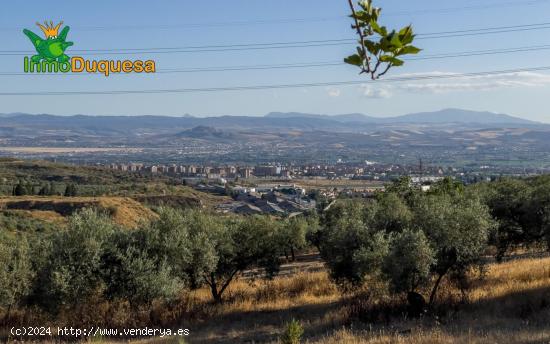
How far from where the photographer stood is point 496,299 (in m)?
17.0

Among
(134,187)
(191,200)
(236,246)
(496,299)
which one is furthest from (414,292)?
(134,187)

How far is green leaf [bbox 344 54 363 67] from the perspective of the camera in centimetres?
329

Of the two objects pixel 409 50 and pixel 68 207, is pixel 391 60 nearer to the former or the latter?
pixel 409 50

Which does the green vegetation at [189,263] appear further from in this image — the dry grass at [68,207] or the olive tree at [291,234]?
the dry grass at [68,207]

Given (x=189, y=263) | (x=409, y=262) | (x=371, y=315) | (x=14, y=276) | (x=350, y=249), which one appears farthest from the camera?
(x=189, y=263)

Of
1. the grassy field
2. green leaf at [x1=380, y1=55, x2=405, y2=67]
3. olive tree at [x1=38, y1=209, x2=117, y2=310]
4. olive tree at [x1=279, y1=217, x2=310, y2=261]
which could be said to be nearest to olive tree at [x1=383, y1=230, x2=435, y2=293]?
the grassy field

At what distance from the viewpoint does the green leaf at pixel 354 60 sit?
3.29 metres

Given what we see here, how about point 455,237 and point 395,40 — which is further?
point 455,237

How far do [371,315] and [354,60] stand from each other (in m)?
13.9

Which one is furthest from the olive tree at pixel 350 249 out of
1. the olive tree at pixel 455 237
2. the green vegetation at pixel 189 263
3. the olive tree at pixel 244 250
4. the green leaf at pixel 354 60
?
the green leaf at pixel 354 60

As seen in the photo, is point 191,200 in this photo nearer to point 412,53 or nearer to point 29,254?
point 29,254

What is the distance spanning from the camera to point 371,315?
53.0 feet

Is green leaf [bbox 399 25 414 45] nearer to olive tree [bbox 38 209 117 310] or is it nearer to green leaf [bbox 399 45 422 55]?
green leaf [bbox 399 45 422 55]

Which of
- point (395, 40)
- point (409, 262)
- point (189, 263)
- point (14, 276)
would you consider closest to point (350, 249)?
point (409, 262)
